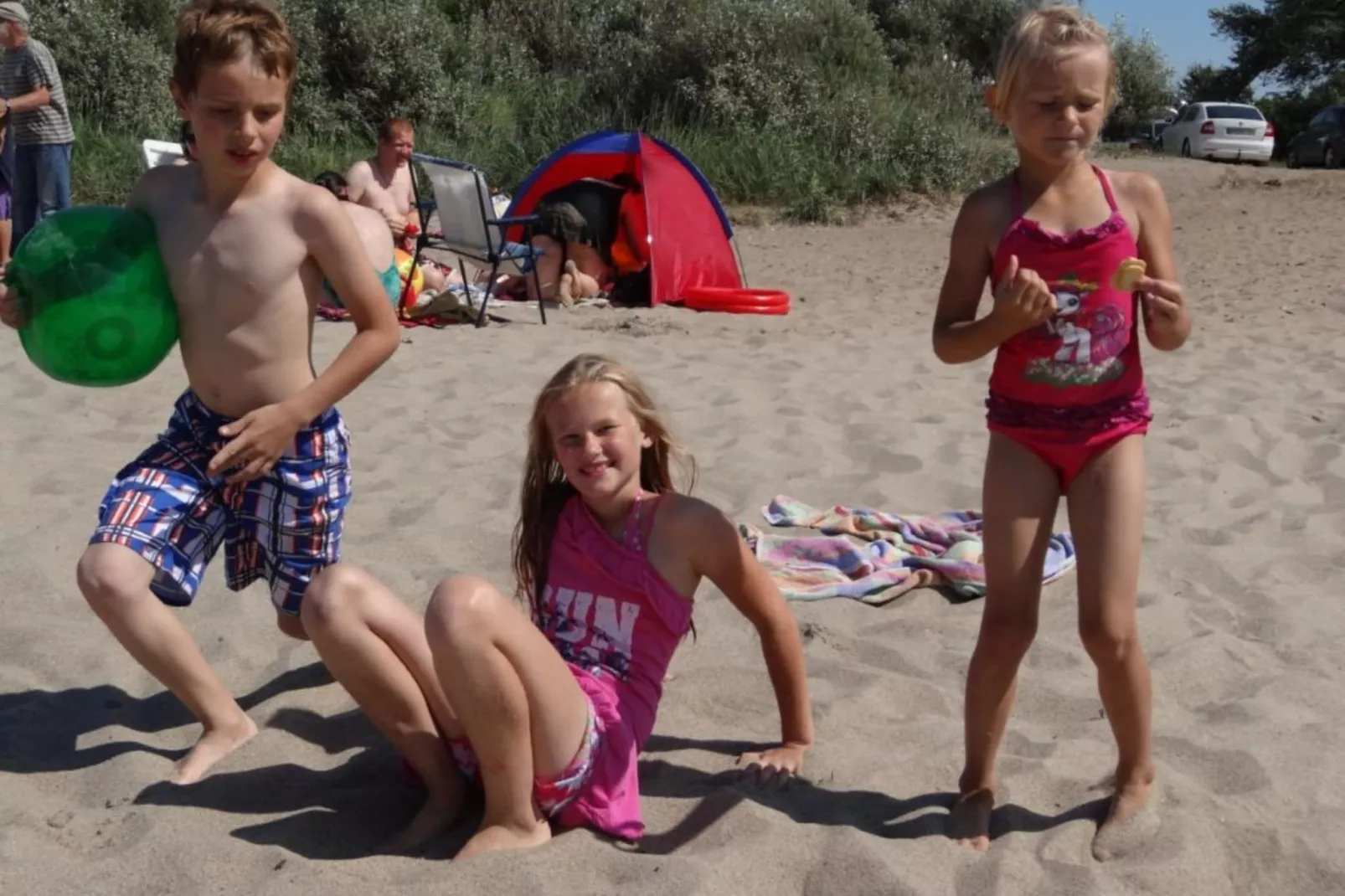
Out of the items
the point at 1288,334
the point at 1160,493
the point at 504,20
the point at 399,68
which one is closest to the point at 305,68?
the point at 399,68

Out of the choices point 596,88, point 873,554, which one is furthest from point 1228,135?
point 873,554

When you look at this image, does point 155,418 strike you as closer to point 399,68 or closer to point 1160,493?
point 1160,493

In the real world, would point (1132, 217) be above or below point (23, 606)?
above

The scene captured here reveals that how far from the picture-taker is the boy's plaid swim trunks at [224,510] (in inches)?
109

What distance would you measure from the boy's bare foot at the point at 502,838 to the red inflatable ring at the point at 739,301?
6815 millimetres

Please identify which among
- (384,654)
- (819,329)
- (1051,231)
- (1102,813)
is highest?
(1051,231)

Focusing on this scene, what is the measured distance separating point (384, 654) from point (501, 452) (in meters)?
2.60

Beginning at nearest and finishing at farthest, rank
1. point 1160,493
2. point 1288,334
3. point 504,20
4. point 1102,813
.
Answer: point 1102,813 → point 1160,493 → point 1288,334 → point 504,20

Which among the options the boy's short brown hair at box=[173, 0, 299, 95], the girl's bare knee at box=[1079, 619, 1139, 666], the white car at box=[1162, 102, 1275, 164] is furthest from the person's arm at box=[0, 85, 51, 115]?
the white car at box=[1162, 102, 1275, 164]

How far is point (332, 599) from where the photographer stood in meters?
2.58

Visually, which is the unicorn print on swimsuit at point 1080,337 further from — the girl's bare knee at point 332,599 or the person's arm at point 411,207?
the person's arm at point 411,207

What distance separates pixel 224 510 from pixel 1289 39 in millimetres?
42486

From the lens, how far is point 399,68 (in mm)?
17984

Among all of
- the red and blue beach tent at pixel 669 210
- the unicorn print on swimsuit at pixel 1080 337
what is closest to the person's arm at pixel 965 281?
the unicorn print on swimsuit at pixel 1080 337
